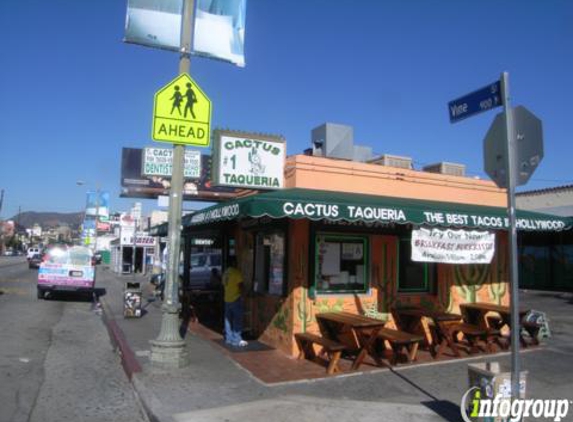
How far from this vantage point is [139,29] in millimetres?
8586

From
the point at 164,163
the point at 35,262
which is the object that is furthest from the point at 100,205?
the point at 164,163

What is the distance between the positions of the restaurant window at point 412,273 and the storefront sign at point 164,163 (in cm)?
600

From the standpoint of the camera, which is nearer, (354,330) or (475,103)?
(475,103)

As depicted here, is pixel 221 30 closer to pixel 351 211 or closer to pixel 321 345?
pixel 351 211

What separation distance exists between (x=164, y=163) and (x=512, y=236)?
11284 mm

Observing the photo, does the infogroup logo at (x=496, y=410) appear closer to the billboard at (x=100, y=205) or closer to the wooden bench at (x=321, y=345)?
the wooden bench at (x=321, y=345)

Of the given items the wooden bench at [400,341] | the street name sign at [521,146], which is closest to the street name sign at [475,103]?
the street name sign at [521,146]

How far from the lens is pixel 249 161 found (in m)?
9.56

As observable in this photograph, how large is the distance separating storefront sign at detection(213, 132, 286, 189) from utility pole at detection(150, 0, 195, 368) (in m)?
0.93

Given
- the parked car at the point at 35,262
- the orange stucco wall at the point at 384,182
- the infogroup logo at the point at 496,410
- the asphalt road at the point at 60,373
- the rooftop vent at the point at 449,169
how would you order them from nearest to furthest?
the infogroup logo at the point at 496,410
the asphalt road at the point at 60,373
the orange stucco wall at the point at 384,182
the rooftop vent at the point at 449,169
the parked car at the point at 35,262

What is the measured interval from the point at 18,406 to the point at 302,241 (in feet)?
15.9

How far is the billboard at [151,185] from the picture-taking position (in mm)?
37312

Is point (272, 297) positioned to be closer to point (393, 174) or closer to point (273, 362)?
point (273, 362)

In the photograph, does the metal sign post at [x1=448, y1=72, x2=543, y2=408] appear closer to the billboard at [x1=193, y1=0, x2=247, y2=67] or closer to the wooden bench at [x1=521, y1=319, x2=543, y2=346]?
the billboard at [x1=193, y1=0, x2=247, y2=67]
